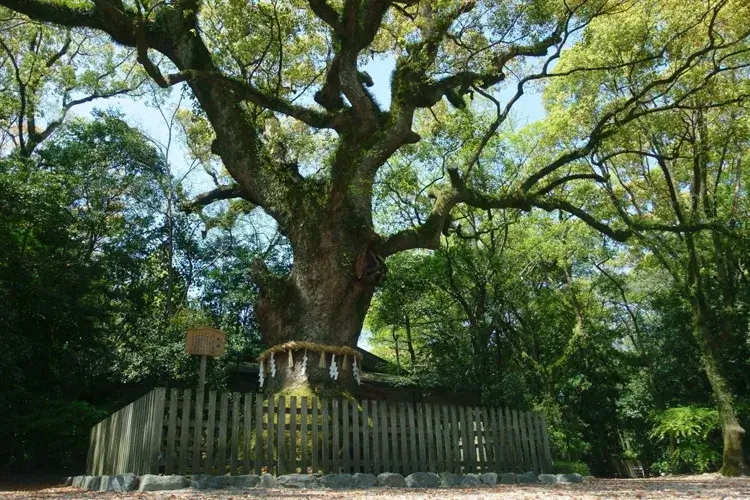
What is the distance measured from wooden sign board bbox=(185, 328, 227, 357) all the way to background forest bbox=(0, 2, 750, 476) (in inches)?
125

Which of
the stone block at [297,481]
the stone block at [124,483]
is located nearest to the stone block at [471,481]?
the stone block at [297,481]

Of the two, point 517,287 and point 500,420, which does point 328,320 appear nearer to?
point 500,420

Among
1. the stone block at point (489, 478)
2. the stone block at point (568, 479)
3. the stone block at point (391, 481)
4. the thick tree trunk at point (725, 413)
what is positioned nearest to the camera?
the stone block at point (391, 481)

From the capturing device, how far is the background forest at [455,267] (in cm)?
1156

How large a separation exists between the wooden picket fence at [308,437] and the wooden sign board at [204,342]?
1247 mm

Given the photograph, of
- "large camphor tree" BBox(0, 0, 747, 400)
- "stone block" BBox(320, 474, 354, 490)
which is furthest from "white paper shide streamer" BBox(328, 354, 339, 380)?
"stone block" BBox(320, 474, 354, 490)

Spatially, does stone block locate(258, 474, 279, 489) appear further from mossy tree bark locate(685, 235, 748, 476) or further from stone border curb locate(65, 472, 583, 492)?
mossy tree bark locate(685, 235, 748, 476)

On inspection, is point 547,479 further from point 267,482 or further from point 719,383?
point 719,383

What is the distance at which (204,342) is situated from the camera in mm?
7734

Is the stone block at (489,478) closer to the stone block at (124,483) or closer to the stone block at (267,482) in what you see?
the stone block at (267,482)

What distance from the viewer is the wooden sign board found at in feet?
25.0

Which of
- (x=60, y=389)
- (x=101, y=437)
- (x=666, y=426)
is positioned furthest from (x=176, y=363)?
(x=666, y=426)

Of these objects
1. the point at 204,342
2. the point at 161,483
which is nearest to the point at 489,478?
the point at 161,483

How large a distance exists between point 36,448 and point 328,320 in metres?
7.65
